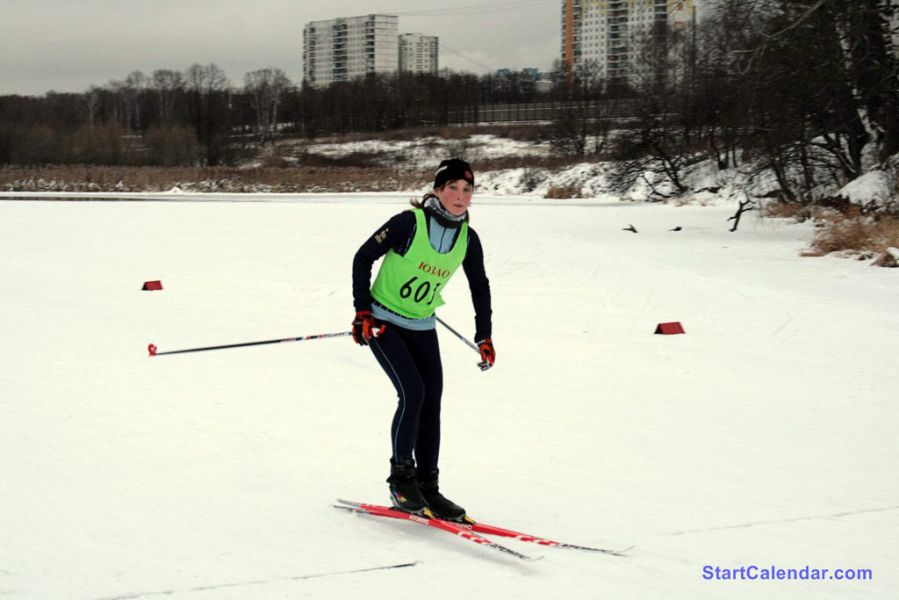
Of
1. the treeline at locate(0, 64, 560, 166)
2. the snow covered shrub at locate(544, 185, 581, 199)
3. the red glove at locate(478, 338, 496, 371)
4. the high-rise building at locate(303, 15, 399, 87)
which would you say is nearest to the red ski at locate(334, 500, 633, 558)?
the red glove at locate(478, 338, 496, 371)

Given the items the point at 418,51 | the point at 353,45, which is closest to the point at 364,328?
the point at 353,45

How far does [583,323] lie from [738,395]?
A: 3015 mm

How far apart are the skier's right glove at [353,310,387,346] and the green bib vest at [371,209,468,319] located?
122 mm

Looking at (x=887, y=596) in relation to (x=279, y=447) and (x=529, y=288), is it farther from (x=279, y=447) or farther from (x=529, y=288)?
(x=529, y=288)

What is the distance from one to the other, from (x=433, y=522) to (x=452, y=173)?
1521mm

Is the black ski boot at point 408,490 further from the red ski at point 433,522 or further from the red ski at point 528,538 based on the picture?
the red ski at point 528,538

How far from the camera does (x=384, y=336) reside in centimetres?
406

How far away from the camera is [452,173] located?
401 centimetres

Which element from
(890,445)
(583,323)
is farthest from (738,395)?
(583,323)

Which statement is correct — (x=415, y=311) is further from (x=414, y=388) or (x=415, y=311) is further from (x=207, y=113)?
(x=207, y=113)

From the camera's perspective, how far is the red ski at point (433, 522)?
378cm

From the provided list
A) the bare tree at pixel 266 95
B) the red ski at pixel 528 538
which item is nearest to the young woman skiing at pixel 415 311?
the red ski at pixel 528 538

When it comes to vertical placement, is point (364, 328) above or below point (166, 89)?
below

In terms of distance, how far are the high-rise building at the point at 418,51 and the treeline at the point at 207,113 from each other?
55.0 m
